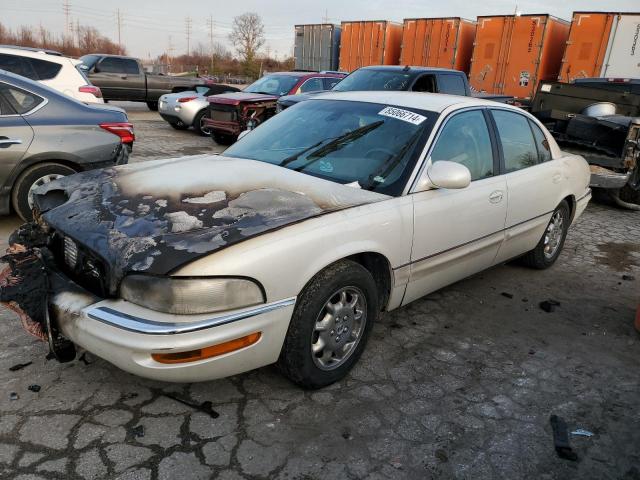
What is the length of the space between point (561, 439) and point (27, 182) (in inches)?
193

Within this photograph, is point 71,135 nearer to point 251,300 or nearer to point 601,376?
point 251,300

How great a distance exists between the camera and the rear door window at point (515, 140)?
3.93m

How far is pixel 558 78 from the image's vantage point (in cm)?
1561

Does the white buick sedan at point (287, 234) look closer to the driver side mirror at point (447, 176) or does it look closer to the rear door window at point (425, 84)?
the driver side mirror at point (447, 176)

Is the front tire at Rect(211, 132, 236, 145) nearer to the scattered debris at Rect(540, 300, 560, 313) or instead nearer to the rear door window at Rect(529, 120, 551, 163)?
the rear door window at Rect(529, 120, 551, 163)

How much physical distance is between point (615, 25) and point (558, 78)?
7.05 ft

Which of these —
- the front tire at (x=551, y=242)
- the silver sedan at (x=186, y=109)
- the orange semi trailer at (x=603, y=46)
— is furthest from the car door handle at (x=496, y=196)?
the orange semi trailer at (x=603, y=46)

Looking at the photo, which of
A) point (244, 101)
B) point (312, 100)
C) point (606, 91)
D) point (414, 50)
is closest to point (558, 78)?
point (414, 50)

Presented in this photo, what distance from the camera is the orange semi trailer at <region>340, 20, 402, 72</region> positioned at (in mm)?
19812

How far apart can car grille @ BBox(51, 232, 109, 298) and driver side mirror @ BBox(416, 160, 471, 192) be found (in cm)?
184

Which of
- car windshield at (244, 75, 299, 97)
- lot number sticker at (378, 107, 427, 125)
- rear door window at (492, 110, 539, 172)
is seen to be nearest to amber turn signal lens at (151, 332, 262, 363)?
Answer: lot number sticker at (378, 107, 427, 125)

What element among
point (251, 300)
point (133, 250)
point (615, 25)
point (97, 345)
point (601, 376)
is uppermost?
point (615, 25)

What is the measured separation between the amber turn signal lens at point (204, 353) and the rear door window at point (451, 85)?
7513mm

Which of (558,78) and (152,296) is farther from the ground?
(558,78)
